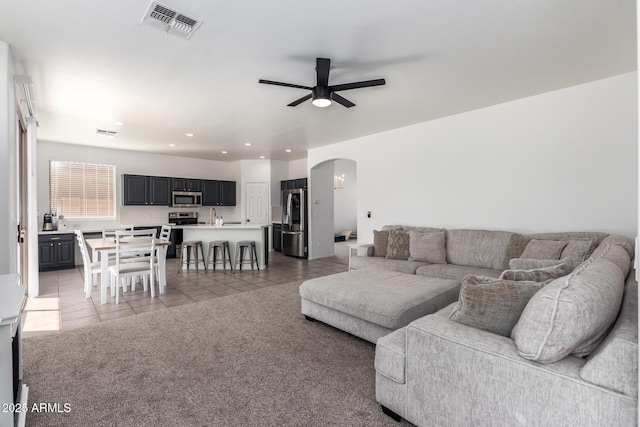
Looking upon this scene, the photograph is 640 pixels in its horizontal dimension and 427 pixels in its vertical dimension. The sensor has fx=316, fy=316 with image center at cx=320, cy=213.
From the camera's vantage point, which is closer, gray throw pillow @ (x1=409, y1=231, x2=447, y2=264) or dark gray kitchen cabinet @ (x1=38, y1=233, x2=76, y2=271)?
gray throw pillow @ (x1=409, y1=231, x2=447, y2=264)

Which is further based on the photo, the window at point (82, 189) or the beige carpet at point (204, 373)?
the window at point (82, 189)

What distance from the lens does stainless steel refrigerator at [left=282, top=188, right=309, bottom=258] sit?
784 centimetres

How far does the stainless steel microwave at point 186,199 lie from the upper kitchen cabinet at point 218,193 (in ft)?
0.57

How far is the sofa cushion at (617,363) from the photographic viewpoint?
3.85 feet

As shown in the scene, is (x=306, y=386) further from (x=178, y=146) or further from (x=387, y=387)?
(x=178, y=146)

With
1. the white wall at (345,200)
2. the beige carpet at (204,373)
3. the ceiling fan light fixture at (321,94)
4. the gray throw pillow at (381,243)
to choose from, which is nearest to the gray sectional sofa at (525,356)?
the beige carpet at (204,373)

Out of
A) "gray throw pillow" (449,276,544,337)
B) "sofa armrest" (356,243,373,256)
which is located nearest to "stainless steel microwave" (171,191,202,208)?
"sofa armrest" (356,243,373,256)

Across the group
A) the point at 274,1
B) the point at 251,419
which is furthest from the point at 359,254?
the point at 274,1

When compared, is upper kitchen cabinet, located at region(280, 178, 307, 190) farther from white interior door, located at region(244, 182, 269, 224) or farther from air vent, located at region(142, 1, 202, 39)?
air vent, located at region(142, 1, 202, 39)

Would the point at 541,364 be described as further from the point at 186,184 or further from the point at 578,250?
the point at 186,184

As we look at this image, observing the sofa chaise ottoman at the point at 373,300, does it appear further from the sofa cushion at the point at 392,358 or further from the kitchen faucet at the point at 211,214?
the kitchen faucet at the point at 211,214

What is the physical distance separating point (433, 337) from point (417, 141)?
14.2 feet

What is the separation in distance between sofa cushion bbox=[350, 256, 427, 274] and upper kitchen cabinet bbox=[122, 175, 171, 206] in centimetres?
542

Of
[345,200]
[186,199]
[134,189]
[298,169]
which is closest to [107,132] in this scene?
[134,189]
